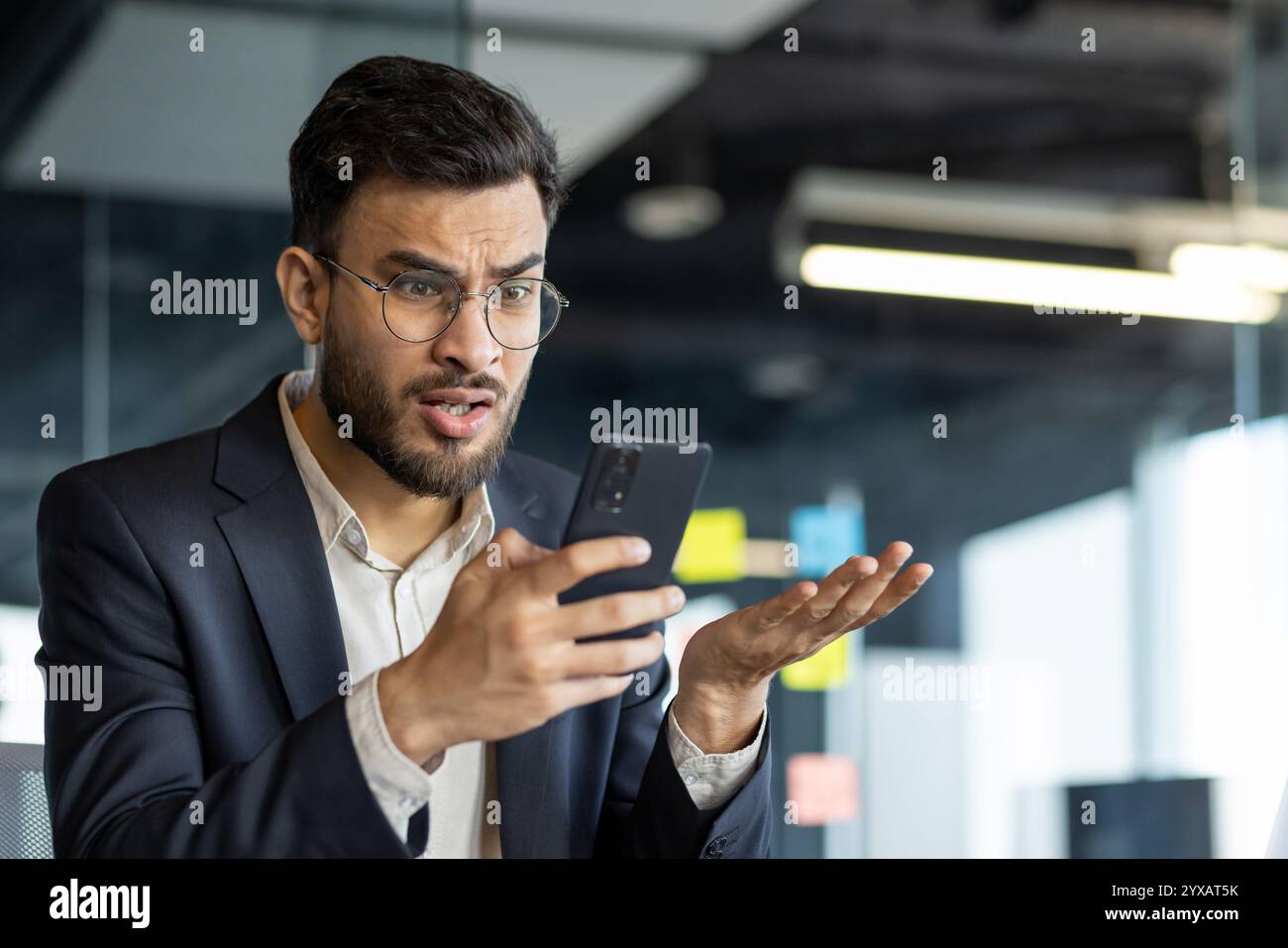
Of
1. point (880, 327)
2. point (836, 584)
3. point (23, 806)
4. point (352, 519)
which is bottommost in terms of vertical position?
point (23, 806)

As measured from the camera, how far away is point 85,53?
10.3 ft

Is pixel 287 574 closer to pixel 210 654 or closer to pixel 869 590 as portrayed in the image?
pixel 210 654

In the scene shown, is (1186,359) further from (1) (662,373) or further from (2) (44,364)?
(2) (44,364)

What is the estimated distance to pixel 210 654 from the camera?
61.5 inches

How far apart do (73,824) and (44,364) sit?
183 centimetres

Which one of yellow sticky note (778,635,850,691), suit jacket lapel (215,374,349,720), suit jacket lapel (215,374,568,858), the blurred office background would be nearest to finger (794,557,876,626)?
suit jacket lapel (215,374,568,858)

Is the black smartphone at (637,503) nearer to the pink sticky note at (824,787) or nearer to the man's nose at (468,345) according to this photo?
the man's nose at (468,345)

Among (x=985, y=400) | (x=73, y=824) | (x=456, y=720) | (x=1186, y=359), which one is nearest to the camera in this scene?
(x=456, y=720)

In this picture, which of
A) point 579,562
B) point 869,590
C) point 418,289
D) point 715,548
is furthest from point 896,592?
point 715,548

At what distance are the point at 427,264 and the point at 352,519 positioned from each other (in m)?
0.34
